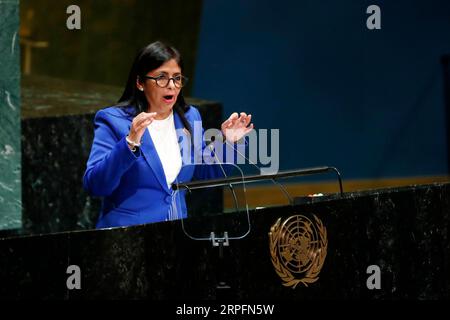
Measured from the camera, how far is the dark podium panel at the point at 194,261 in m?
3.37

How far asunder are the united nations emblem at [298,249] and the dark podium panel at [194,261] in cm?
2

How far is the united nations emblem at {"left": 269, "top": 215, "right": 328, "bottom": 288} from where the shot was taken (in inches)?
136

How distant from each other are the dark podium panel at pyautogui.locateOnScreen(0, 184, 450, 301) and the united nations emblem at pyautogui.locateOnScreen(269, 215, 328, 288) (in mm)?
18

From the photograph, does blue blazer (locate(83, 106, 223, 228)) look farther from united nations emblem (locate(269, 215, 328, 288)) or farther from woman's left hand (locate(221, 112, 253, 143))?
united nations emblem (locate(269, 215, 328, 288))

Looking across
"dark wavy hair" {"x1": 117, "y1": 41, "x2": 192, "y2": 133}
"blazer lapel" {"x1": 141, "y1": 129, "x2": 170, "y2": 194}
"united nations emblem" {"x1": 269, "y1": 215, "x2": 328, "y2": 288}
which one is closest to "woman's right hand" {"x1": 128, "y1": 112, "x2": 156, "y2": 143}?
"blazer lapel" {"x1": 141, "y1": 129, "x2": 170, "y2": 194}

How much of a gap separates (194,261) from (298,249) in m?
0.34

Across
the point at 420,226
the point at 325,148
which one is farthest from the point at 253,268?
the point at 325,148

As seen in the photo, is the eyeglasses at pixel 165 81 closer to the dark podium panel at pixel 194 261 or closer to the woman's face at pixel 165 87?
the woman's face at pixel 165 87

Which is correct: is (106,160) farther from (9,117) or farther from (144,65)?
(9,117)

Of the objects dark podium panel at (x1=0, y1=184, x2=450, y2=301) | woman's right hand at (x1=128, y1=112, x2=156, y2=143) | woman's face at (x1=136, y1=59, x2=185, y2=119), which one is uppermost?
woman's face at (x1=136, y1=59, x2=185, y2=119)

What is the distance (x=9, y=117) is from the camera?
16.0 feet

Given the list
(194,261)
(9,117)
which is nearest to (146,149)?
(194,261)
